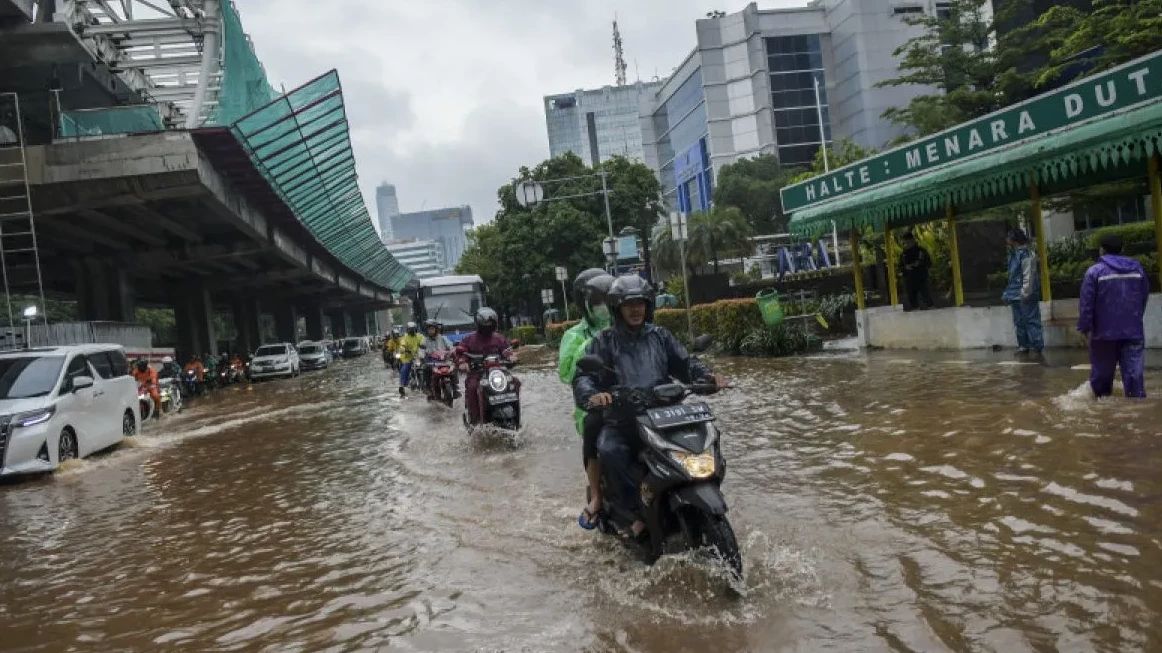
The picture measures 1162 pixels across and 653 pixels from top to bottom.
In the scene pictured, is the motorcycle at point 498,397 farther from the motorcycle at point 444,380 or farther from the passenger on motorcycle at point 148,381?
the passenger on motorcycle at point 148,381

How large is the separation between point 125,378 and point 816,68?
75.3 m

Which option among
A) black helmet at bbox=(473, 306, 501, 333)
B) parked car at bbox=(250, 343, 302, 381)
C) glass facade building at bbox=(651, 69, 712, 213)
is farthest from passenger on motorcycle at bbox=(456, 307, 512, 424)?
glass facade building at bbox=(651, 69, 712, 213)

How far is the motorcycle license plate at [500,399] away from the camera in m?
10.3

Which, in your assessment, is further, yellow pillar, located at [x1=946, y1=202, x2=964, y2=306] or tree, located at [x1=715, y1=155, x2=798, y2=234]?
tree, located at [x1=715, y1=155, x2=798, y2=234]

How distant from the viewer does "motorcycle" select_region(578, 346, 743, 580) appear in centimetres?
421

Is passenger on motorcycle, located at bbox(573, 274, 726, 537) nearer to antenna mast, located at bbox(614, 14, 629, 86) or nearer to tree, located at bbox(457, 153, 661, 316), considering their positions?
tree, located at bbox(457, 153, 661, 316)

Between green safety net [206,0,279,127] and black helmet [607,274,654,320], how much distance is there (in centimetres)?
1996

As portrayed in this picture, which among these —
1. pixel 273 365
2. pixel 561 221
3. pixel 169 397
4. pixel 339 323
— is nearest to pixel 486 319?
pixel 169 397

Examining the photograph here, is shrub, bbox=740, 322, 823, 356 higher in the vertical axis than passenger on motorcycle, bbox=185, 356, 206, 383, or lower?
lower

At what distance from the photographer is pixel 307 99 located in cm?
2438

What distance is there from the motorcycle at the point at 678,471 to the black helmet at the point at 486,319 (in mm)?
5802

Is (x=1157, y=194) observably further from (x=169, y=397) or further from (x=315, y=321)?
(x=315, y=321)

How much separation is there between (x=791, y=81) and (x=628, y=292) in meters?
80.5

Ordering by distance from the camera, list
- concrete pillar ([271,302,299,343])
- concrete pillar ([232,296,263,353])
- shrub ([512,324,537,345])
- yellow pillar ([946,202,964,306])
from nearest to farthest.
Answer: yellow pillar ([946,202,964,306]), shrub ([512,324,537,345]), concrete pillar ([232,296,263,353]), concrete pillar ([271,302,299,343])
